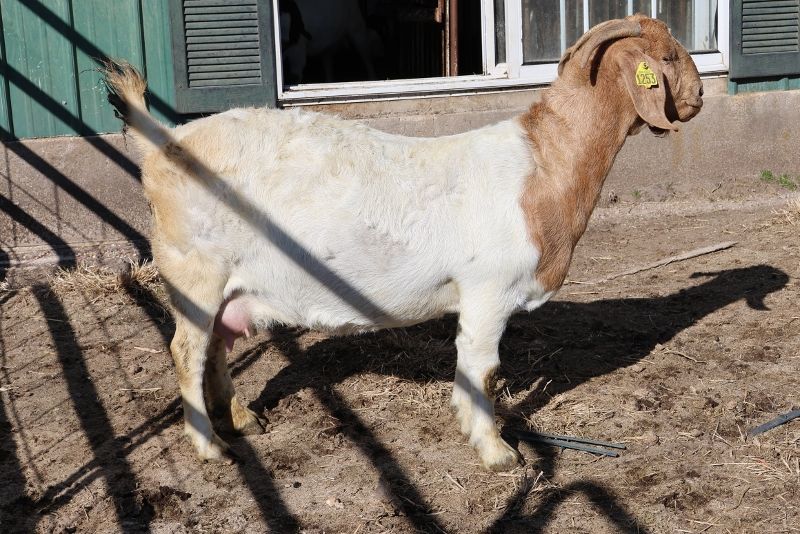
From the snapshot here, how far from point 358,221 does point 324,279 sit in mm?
301

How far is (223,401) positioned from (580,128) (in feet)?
7.05

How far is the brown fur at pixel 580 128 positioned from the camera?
4.32m

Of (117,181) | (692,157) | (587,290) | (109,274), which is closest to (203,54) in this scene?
(117,181)

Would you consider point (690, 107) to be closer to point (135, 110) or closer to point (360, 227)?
point (360, 227)

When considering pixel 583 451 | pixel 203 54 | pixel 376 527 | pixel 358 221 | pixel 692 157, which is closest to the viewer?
pixel 376 527

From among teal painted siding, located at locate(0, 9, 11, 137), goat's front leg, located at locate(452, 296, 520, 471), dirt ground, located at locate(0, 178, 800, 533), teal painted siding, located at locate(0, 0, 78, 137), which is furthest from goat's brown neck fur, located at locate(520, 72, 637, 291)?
teal painted siding, located at locate(0, 9, 11, 137)

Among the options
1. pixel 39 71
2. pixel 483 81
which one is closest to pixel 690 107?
pixel 483 81

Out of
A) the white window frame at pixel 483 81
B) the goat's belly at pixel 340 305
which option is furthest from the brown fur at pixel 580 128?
the white window frame at pixel 483 81

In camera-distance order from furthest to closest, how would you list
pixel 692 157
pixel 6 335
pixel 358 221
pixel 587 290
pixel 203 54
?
1. pixel 692 157
2. pixel 203 54
3. pixel 587 290
4. pixel 6 335
5. pixel 358 221

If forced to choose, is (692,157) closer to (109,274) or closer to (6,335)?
(109,274)

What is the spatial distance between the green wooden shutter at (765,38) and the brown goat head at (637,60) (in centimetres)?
392

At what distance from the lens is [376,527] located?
384 centimetres

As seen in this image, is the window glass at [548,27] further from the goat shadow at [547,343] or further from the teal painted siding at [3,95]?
the teal painted siding at [3,95]

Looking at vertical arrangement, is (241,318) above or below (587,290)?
above
